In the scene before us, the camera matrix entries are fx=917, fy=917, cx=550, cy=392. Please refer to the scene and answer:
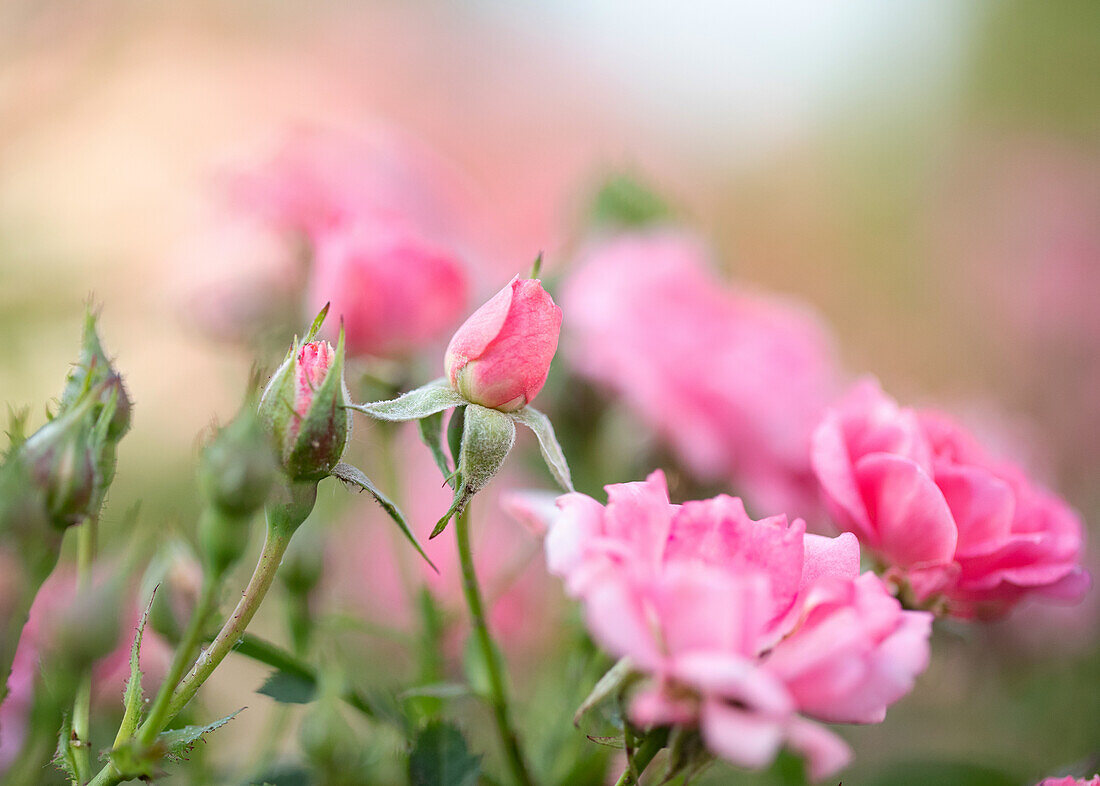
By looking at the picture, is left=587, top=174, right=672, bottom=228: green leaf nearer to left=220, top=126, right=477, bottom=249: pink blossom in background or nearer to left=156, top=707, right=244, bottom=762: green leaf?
left=220, top=126, right=477, bottom=249: pink blossom in background

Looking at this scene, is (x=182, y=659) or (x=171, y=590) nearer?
(x=182, y=659)

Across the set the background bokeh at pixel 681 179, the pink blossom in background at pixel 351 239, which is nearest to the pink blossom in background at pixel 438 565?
the background bokeh at pixel 681 179

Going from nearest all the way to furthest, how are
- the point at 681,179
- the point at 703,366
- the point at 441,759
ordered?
the point at 441,759, the point at 703,366, the point at 681,179

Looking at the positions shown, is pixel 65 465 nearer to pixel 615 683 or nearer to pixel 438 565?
pixel 615 683

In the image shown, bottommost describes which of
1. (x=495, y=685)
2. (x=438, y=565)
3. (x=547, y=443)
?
(x=438, y=565)

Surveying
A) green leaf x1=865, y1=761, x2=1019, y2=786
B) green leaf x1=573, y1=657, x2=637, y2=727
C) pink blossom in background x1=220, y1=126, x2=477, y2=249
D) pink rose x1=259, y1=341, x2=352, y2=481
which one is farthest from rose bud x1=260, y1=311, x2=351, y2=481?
green leaf x1=865, y1=761, x2=1019, y2=786

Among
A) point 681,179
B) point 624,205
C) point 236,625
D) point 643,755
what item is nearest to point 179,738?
point 236,625

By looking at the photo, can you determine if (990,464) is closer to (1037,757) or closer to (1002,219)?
(1037,757)

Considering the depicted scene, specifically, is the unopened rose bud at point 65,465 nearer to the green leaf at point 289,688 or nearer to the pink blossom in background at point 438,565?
the green leaf at point 289,688
